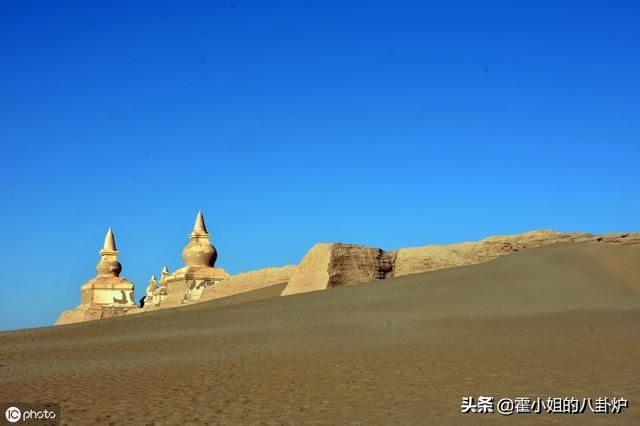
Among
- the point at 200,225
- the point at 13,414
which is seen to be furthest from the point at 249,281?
the point at 13,414

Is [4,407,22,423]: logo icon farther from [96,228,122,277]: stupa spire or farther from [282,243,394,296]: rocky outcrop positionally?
[96,228,122,277]: stupa spire

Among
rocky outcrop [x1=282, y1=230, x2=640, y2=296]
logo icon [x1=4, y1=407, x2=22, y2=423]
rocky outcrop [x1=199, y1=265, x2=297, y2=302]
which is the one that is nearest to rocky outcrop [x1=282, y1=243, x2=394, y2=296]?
rocky outcrop [x1=282, y1=230, x2=640, y2=296]

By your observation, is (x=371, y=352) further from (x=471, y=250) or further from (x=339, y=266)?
(x=471, y=250)

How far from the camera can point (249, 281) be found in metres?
26.0

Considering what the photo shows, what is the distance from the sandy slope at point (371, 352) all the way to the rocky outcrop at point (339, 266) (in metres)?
1.24

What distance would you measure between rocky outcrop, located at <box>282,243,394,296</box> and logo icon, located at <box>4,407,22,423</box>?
1189cm

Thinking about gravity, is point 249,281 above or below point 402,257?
above

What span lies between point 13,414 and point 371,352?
18.0 ft

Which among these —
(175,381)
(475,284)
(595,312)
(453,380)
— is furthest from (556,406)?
(475,284)

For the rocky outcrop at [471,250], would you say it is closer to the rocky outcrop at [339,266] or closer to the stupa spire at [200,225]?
the rocky outcrop at [339,266]

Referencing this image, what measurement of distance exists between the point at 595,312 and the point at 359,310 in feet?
15.3

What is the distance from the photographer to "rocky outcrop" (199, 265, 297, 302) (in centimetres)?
2498

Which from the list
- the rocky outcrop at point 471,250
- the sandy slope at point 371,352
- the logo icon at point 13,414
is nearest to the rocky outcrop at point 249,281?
the rocky outcrop at point 471,250

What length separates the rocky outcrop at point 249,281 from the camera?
984 inches
